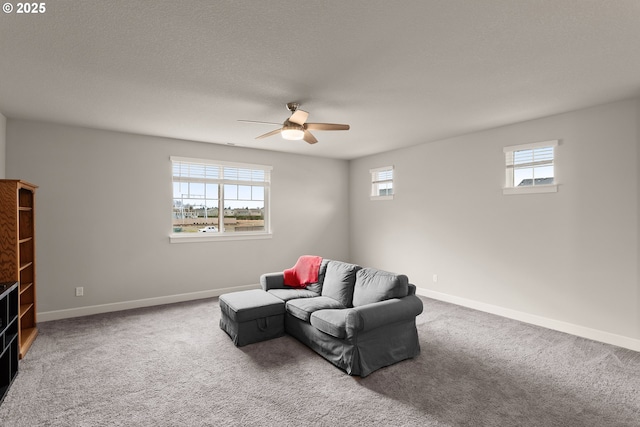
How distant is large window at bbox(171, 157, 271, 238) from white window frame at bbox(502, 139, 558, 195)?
4.02m

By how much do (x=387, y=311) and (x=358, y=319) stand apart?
0.36m

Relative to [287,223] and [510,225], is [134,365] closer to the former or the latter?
[287,223]

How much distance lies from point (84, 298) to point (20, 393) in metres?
2.26

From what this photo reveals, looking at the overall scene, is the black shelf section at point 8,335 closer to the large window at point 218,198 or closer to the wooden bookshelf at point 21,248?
the wooden bookshelf at point 21,248

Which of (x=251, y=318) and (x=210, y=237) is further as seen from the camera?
(x=210, y=237)

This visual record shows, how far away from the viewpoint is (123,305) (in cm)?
495

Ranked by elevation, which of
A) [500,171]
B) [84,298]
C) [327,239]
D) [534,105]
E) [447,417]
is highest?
[534,105]

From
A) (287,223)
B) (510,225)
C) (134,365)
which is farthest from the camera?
(287,223)

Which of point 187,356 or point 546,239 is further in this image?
point 546,239

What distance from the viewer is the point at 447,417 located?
2.37 metres

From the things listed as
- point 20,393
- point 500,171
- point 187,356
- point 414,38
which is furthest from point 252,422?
point 500,171

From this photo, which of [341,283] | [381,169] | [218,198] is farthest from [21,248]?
[381,169]

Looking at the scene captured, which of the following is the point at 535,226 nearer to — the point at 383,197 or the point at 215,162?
the point at 383,197

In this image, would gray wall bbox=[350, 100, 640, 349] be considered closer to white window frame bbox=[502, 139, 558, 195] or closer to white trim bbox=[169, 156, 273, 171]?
white window frame bbox=[502, 139, 558, 195]
